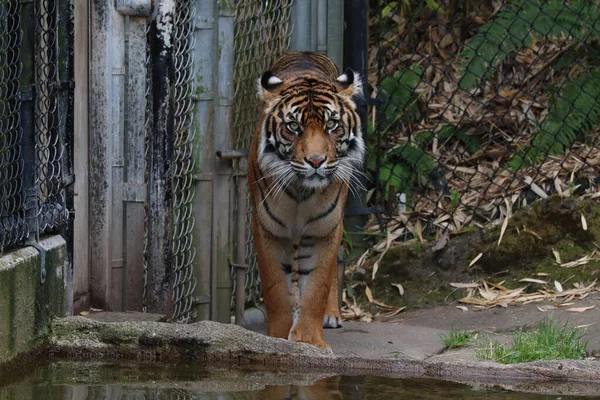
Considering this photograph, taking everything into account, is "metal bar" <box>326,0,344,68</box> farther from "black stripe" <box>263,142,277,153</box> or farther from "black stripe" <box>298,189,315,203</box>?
"black stripe" <box>298,189,315,203</box>

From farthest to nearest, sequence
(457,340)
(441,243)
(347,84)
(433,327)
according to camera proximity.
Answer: (441,243) → (433,327) → (347,84) → (457,340)

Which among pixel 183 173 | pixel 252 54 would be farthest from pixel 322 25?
pixel 183 173

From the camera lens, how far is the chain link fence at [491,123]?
7691 mm

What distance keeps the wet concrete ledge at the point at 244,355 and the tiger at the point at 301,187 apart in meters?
0.90

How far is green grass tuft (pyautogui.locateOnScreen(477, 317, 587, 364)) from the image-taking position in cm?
497

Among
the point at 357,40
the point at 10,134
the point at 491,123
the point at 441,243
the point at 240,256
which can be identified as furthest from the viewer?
the point at 491,123

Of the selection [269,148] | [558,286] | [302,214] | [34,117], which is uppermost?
Result: [34,117]

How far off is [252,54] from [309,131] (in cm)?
134

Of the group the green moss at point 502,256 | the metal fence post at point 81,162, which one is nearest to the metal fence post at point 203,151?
the metal fence post at point 81,162

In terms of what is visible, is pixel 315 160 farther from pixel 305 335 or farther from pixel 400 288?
pixel 400 288

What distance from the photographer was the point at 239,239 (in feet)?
21.0

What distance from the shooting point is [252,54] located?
682 centimetres

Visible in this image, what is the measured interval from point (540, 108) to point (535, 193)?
1148mm

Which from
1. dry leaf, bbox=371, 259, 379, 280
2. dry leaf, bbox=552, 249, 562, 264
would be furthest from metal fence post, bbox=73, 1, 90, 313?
dry leaf, bbox=552, 249, 562, 264
